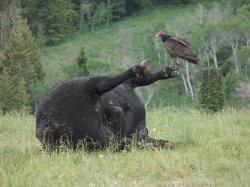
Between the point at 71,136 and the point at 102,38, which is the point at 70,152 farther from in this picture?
the point at 102,38

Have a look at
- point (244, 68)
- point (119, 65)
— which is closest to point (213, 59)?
point (244, 68)

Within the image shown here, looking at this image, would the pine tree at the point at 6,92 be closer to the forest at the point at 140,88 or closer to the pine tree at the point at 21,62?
the forest at the point at 140,88

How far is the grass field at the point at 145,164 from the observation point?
21.7 ft

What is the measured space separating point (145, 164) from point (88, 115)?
1.59 metres

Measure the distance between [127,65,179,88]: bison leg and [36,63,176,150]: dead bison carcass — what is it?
0.03 meters

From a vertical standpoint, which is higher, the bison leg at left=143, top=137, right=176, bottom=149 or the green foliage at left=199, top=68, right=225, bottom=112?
the bison leg at left=143, top=137, right=176, bottom=149

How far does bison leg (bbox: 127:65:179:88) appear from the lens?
9.11 m

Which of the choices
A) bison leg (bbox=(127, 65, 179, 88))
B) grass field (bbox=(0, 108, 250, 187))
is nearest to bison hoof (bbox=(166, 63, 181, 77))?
bison leg (bbox=(127, 65, 179, 88))

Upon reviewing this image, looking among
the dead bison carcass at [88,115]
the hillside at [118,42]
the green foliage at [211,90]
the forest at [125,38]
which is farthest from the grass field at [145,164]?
the hillside at [118,42]

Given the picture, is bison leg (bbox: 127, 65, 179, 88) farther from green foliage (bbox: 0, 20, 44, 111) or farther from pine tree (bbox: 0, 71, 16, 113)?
green foliage (bbox: 0, 20, 44, 111)

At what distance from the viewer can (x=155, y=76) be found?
30.7ft

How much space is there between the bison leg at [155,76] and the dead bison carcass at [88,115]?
0.11ft

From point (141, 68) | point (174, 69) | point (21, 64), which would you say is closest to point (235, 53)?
point (21, 64)

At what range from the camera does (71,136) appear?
854 cm
